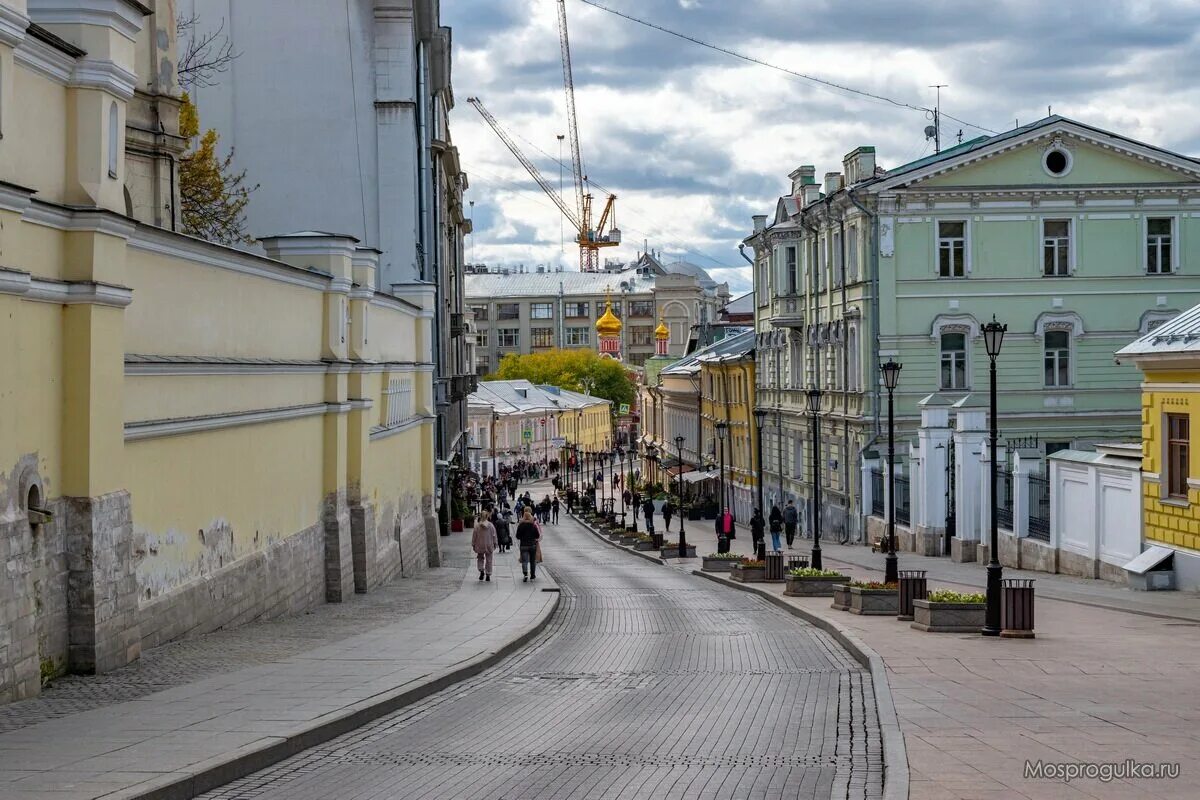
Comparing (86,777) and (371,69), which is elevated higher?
(371,69)

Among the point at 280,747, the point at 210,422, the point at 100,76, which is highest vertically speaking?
the point at 100,76

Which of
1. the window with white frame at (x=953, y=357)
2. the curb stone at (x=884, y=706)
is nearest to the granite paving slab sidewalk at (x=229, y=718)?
the curb stone at (x=884, y=706)

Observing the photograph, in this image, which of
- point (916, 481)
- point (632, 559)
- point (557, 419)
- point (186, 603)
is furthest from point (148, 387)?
point (557, 419)

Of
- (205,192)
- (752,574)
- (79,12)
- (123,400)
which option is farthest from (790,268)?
(79,12)

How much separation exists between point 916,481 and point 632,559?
1137cm

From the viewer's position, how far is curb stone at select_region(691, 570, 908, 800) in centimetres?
970

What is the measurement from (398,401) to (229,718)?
65.0 ft

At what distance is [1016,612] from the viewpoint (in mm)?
19078

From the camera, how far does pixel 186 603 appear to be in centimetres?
1636

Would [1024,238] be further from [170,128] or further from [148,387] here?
[148,387]

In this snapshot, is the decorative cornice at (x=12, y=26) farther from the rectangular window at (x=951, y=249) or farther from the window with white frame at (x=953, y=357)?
the window with white frame at (x=953, y=357)

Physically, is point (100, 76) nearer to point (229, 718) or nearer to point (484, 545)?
point (229, 718)

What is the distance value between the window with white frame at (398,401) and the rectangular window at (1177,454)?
1401cm

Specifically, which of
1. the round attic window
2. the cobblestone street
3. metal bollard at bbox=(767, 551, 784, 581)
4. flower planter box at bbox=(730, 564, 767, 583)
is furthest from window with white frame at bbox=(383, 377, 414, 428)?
the round attic window
